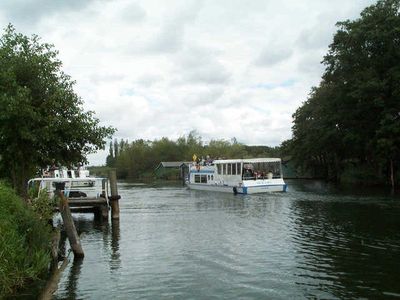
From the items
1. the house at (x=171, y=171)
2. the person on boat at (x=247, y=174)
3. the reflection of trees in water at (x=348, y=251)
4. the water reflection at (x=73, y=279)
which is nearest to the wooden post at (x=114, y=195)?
A: the water reflection at (x=73, y=279)

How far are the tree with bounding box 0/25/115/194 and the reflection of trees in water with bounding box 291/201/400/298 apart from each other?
1101cm

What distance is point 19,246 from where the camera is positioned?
42.0 feet

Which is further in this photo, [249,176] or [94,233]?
[249,176]

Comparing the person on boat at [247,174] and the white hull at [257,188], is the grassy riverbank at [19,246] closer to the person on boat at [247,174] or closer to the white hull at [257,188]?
the white hull at [257,188]

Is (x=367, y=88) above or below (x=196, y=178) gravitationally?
above

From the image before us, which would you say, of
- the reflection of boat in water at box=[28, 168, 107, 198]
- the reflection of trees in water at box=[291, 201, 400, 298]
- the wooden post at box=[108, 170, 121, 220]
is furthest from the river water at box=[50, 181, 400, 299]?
the reflection of boat in water at box=[28, 168, 107, 198]

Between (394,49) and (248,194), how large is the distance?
831 inches

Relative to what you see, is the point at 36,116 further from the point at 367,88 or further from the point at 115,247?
the point at 367,88

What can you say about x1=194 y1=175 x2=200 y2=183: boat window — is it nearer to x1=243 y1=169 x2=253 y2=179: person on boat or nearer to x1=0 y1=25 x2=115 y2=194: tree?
x1=243 y1=169 x2=253 y2=179: person on boat

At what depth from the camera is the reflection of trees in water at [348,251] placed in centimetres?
1319

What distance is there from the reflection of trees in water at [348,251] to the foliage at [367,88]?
21.4 m

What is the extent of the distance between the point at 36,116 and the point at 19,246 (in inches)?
346

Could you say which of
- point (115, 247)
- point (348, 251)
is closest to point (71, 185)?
point (115, 247)

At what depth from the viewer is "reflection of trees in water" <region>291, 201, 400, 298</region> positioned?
13.2 meters
